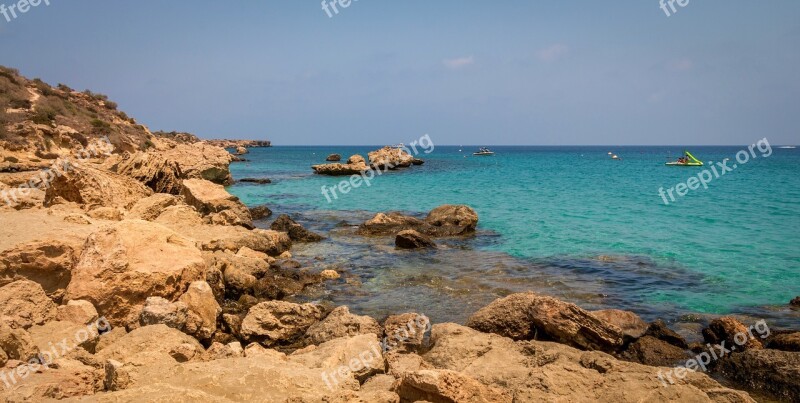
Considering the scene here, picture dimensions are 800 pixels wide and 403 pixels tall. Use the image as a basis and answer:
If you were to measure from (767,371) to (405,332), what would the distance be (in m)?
6.21

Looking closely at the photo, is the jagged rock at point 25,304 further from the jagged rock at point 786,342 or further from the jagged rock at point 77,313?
the jagged rock at point 786,342

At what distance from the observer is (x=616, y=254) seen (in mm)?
18469

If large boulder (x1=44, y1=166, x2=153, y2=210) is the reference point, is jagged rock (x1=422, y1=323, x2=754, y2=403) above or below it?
below

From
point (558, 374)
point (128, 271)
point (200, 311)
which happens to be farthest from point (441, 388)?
point (128, 271)

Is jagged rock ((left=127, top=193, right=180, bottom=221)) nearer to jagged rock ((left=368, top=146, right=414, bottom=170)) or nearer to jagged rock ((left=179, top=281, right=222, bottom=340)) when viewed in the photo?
jagged rock ((left=179, top=281, right=222, bottom=340))

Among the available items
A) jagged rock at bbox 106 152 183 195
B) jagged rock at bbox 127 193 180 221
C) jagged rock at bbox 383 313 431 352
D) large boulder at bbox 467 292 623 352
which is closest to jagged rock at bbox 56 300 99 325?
jagged rock at bbox 383 313 431 352

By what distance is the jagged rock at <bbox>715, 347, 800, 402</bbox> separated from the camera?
7.71m

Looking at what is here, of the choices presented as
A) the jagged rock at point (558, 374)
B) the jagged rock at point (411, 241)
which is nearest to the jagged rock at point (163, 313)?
the jagged rock at point (558, 374)

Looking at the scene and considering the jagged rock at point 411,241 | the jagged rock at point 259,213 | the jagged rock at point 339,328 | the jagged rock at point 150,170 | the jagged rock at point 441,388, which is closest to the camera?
the jagged rock at point 441,388

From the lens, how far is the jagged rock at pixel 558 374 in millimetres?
6344

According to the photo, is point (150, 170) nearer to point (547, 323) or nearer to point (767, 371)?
point (547, 323)

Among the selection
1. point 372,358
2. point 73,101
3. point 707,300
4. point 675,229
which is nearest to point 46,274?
point 372,358

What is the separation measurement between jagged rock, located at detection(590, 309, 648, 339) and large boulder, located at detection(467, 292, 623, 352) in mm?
751

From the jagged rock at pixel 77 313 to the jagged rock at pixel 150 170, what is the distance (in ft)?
58.6
